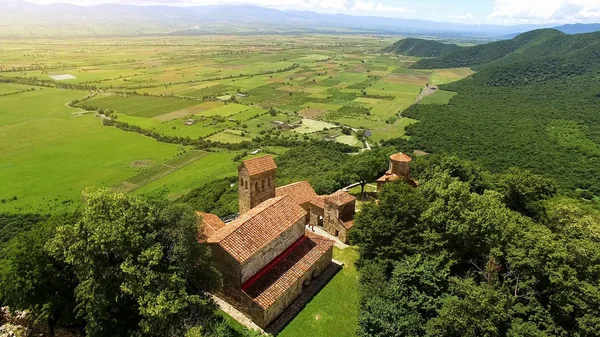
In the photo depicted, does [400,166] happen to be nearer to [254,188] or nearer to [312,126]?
[254,188]

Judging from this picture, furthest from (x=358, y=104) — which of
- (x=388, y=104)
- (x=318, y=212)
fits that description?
(x=318, y=212)

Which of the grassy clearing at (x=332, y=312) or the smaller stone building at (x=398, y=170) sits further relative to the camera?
the smaller stone building at (x=398, y=170)

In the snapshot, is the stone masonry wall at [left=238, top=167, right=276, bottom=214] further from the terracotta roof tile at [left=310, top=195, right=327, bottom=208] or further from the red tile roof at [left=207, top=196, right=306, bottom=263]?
the terracotta roof tile at [left=310, top=195, right=327, bottom=208]

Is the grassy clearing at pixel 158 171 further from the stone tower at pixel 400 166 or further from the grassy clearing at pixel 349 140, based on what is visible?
the stone tower at pixel 400 166

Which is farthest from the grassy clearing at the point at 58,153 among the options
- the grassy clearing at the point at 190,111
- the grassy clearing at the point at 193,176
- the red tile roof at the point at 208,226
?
the red tile roof at the point at 208,226

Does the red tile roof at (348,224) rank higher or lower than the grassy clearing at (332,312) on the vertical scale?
higher

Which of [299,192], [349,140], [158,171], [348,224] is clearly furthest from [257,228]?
[349,140]
